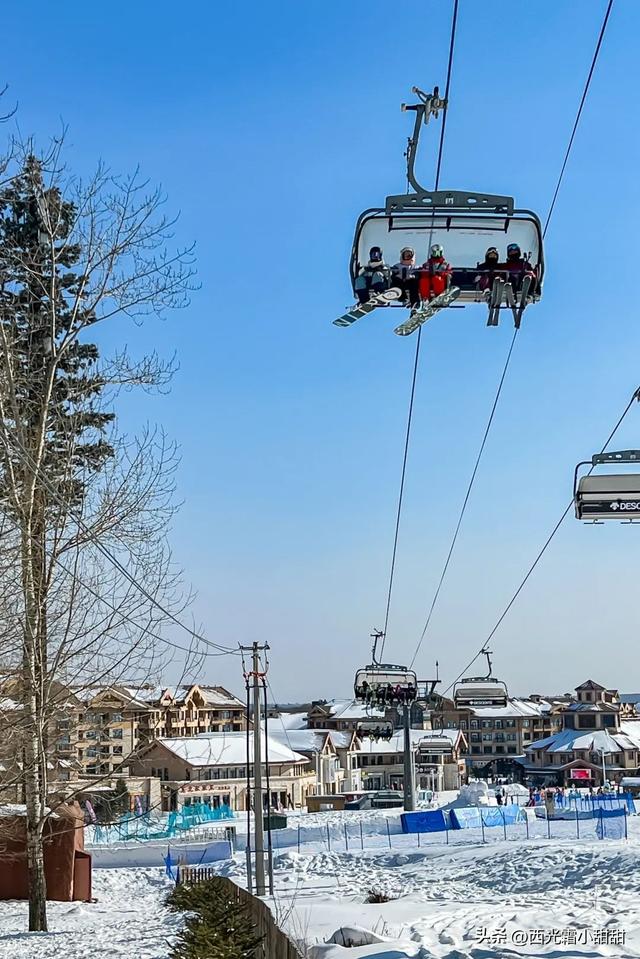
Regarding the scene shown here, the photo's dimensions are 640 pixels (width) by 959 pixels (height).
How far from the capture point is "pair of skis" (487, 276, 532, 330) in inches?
432

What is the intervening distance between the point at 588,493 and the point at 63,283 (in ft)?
40.7

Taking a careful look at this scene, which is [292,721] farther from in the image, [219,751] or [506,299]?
[506,299]

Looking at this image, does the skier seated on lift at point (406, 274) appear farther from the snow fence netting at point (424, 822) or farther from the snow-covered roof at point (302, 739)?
the snow-covered roof at point (302, 739)

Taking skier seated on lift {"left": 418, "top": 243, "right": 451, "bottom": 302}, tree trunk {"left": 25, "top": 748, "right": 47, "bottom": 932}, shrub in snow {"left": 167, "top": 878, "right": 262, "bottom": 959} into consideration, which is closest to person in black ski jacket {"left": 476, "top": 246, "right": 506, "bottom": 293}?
skier seated on lift {"left": 418, "top": 243, "right": 451, "bottom": 302}

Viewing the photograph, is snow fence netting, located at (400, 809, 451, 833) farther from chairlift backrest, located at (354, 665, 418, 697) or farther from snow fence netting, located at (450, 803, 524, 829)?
chairlift backrest, located at (354, 665, 418, 697)

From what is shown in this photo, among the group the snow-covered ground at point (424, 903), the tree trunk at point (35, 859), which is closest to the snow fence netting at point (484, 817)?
the snow-covered ground at point (424, 903)

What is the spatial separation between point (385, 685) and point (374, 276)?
28502 mm

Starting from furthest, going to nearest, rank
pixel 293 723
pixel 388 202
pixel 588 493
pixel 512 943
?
1. pixel 293 723
2. pixel 588 493
3. pixel 512 943
4. pixel 388 202

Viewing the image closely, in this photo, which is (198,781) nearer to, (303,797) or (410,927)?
(303,797)

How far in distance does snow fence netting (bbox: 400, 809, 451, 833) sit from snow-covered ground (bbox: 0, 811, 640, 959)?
201 centimetres

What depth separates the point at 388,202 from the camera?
10.2 metres

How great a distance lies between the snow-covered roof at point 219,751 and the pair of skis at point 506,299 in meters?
59.7

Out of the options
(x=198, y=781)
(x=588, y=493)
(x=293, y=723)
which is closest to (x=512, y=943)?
(x=588, y=493)

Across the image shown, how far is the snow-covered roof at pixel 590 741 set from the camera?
96.0 meters
